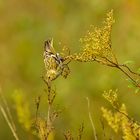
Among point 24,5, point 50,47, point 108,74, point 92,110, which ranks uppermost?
point 24,5

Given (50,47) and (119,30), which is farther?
(119,30)

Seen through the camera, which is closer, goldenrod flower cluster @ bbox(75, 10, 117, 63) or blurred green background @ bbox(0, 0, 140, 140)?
goldenrod flower cluster @ bbox(75, 10, 117, 63)

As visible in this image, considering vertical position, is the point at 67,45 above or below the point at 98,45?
above

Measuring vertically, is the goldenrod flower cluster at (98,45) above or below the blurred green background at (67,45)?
below

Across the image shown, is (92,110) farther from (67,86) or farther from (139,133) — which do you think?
(139,133)

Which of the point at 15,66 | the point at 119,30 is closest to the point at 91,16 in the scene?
the point at 119,30

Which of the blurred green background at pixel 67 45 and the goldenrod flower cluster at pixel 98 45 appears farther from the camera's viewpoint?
→ the blurred green background at pixel 67 45

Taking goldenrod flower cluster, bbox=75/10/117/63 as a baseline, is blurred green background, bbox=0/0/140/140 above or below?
above

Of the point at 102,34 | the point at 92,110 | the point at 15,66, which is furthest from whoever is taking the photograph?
the point at 15,66
